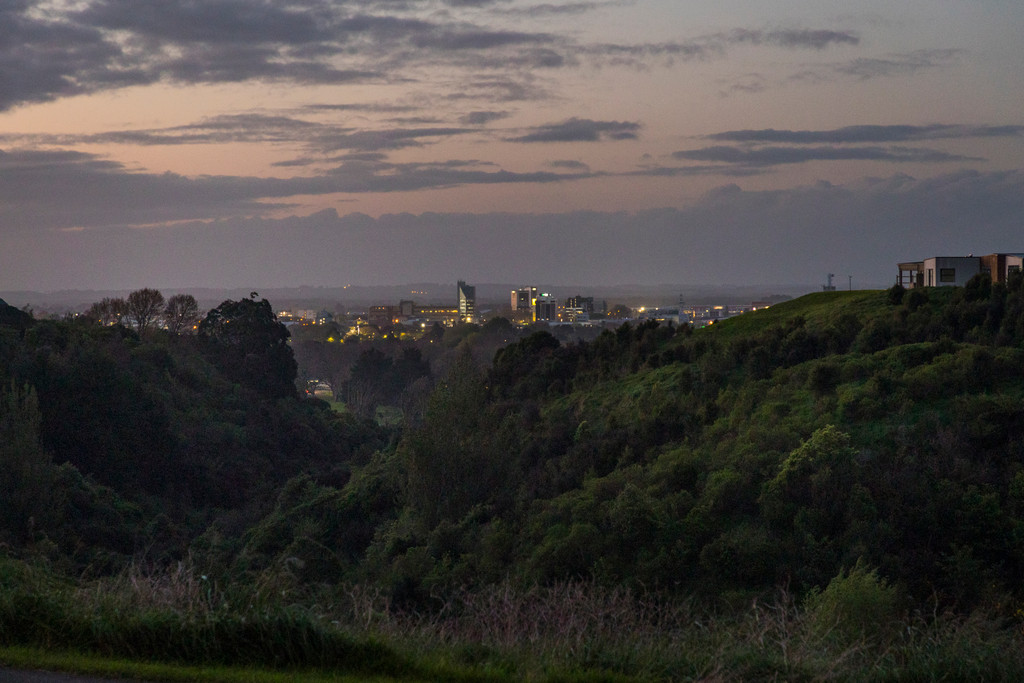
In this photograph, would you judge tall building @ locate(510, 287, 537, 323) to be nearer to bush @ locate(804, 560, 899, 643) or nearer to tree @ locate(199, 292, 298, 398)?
tree @ locate(199, 292, 298, 398)

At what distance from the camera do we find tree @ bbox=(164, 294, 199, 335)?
55.6 meters

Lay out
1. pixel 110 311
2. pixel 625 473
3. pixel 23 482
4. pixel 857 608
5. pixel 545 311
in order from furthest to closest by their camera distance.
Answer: pixel 545 311, pixel 110 311, pixel 23 482, pixel 625 473, pixel 857 608

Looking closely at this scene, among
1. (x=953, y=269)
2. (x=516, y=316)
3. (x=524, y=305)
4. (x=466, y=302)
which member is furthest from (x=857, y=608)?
(x=466, y=302)

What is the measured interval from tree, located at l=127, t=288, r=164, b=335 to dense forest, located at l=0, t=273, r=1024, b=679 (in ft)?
68.2

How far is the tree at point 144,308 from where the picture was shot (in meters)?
54.0

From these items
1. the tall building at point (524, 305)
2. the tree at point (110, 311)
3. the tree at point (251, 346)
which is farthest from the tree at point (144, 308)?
the tall building at point (524, 305)

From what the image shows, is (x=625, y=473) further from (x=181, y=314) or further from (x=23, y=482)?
(x=181, y=314)

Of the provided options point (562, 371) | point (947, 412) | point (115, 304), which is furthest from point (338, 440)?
point (947, 412)

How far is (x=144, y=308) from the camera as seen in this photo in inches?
2153

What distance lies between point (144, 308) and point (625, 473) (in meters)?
45.1

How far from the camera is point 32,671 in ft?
17.1

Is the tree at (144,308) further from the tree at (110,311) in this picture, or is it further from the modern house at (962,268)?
the modern house at (962,268)

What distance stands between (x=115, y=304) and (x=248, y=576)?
52685 mm

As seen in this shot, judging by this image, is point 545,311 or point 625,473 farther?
point 545,311
